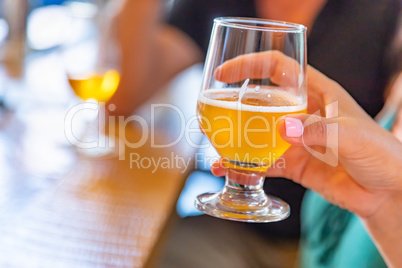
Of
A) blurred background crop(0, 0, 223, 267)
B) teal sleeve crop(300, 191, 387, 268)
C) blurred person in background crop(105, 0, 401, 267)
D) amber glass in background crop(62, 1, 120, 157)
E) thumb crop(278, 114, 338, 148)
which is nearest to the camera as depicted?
thumb crop(278, 114, 338, 148)

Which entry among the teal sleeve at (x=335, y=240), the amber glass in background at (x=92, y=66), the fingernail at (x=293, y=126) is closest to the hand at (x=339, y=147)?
the fingernail at (x=293, y=126)

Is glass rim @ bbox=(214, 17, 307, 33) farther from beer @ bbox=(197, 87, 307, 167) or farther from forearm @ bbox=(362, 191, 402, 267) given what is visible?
forearm @ bbox=(362, 191, 402, 267)

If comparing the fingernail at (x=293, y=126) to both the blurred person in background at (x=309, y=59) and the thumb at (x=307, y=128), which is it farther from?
the blurred person in background at (x=309, y=59)

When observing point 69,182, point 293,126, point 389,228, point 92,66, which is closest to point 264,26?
point 293,126

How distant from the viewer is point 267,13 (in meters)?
2.06

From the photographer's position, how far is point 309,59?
1884 millimetres

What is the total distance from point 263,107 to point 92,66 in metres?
0.81

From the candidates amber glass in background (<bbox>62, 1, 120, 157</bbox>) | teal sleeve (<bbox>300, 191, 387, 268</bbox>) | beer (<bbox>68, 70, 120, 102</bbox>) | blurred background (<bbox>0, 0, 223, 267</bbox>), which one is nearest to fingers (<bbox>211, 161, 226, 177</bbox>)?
blurred background (<bbox>0, 0, 223, 267</bbox>)

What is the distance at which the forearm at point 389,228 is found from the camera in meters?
0.90

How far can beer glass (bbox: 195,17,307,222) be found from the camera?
76cm

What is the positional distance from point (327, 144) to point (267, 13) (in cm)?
142

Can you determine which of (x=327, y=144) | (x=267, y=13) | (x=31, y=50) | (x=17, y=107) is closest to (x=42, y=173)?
(x=17, y=107)

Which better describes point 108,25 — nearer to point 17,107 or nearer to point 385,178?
point 17,107

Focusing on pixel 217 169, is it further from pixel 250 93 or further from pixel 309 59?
pixel 309 59
